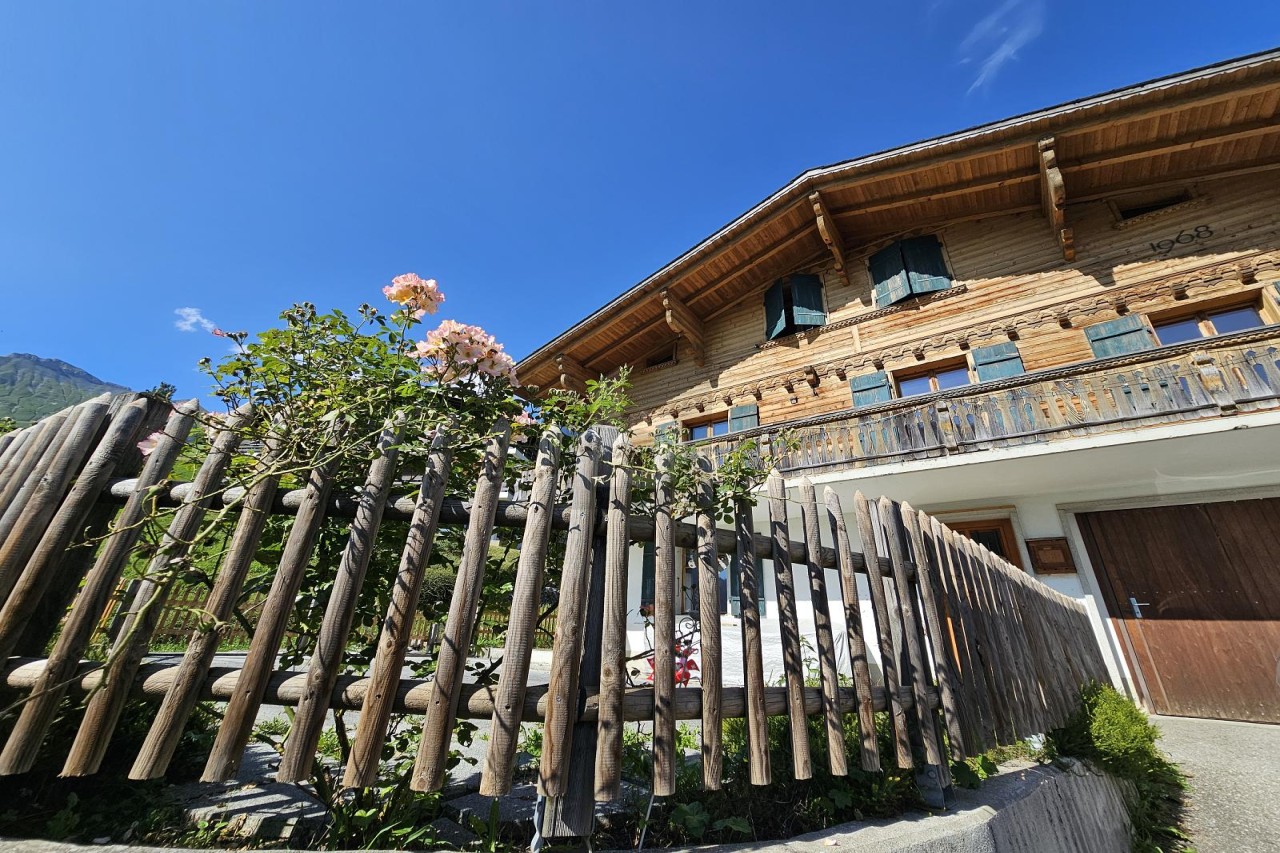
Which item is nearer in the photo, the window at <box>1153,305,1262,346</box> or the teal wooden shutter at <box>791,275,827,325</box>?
the window at <box>1153,305,1262,346</box>

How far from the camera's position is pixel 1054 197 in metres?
8.88

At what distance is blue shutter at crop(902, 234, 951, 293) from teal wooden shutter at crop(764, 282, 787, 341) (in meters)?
2.74

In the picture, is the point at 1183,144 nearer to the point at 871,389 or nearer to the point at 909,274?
the point at 909,274

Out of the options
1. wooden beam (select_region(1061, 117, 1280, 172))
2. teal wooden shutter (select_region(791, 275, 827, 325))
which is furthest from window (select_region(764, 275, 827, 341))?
wooden beam (select_region(1061, 117, 1280, 172))

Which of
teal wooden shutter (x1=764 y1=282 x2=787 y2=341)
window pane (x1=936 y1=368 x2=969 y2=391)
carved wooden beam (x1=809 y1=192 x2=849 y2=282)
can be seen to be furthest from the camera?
teal wooden shutter (x1=764 y1=282 x2=787 y2=341)

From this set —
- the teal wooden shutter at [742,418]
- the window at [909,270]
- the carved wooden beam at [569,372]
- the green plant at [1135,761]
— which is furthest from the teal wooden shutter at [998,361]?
the carved wooden beam at [569,372]

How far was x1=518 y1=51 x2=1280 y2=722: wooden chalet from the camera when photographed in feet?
20.3

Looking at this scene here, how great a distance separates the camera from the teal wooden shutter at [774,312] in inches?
Answer: 467

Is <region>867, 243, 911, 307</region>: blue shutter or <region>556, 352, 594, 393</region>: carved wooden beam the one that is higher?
<region>867, 243, 911, 307</region>: blue shutter

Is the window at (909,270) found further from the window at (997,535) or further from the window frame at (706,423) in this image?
the window at (997,535)

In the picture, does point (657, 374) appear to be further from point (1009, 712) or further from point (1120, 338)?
point (1009, 712)

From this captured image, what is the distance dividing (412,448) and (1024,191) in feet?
42.5

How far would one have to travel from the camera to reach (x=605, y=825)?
2.07 metres

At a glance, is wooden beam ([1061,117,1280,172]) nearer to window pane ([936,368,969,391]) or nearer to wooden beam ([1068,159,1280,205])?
wooden beam ([1068,159,1280,205])
